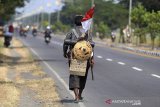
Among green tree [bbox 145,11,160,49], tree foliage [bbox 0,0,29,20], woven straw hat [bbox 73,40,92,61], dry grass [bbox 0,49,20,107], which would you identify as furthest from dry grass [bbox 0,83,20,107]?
green tree [bbox 145,11,160,49]

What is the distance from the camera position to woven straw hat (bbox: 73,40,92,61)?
12.7 meters

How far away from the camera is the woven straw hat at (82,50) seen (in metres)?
A: 12.7

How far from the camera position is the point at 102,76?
20.5 m

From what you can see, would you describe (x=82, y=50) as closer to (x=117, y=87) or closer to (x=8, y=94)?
(x=8, y=94)

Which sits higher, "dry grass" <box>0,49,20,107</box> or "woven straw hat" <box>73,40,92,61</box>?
"woven straw hat" <box>73,40,92,61</box>

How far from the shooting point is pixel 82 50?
12.7 m

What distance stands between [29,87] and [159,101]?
4.99 metres

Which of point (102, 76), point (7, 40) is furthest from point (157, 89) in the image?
point (7, 40)

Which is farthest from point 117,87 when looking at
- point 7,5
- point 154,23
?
point 154,23

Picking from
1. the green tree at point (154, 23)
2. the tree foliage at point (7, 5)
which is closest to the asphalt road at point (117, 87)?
the tree foliage at point (7, 5)

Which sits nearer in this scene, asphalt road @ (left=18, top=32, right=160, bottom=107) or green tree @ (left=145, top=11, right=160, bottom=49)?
asphalt road @ (left=18, top=32, right=160, bottom=107)

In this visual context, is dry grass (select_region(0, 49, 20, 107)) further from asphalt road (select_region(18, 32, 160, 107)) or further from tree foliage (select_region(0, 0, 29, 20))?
tree foliage (select_region(0, 0, 29, 20))

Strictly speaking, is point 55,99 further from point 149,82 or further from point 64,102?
point 149,82

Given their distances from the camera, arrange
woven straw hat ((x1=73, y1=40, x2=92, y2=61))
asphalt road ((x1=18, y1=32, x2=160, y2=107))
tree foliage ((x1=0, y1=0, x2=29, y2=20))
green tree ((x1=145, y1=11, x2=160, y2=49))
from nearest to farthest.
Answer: woven straw hat ((x1=73, y1=40, x2=92, y2=61)) → asphalt road ((x1=18, y1=32, x2=160, y2=107)) → tree foliage ((x1=0, y1=0, x2=29, y2=20)) → green tree ((x1=145, y1=11, x2=160, y2=49))
